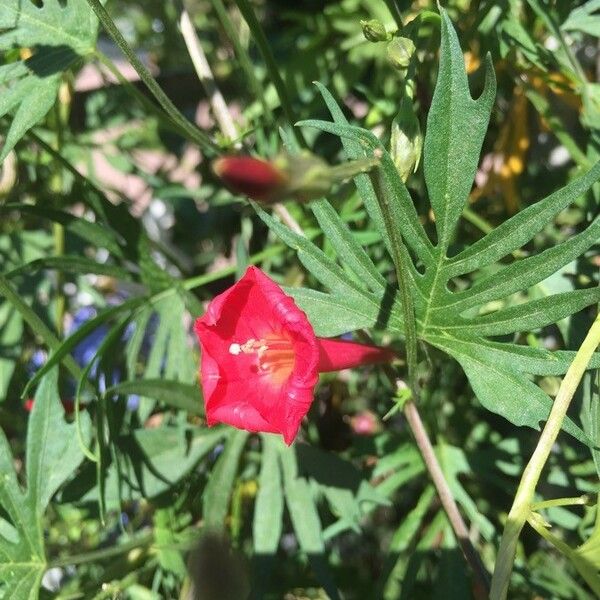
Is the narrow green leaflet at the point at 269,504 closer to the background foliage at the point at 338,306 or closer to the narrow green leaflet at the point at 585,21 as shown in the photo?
the background foliage at the point at 338,306

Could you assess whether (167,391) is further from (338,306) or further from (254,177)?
(254,177)

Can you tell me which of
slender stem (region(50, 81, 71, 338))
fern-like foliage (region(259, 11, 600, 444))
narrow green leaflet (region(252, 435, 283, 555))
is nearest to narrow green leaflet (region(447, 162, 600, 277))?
fern-like foliage (region(259, 11, 600, 444))

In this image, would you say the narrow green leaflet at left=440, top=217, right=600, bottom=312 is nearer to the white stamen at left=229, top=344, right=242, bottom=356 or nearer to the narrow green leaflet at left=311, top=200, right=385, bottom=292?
the narrow green leaflet at left=311, top=200, right=385, bottom=292

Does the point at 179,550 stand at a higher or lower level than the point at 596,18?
lower

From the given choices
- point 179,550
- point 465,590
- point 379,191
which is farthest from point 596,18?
point 179,550


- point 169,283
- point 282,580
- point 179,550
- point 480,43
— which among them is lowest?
point 282,580

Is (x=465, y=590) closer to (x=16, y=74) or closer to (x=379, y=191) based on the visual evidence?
(x=379, y=191)

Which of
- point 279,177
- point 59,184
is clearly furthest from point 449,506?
point 59,184
